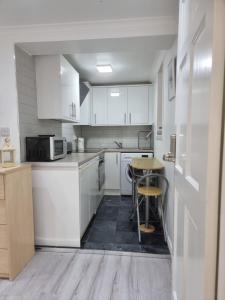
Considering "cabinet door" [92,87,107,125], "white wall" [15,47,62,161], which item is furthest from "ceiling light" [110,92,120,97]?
"white wall" [15,47,62,161]

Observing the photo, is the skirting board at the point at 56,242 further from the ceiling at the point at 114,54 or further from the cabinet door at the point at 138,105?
the cabinet door at the point at 138,105

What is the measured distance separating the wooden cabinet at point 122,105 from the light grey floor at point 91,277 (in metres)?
2.80

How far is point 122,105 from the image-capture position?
4402 mm

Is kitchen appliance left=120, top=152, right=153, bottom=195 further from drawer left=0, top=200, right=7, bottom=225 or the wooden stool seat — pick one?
drawer left=0, top=200, right=7, bottom=225

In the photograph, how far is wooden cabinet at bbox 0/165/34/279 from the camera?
1756 mm

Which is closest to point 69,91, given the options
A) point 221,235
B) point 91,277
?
point 91,277

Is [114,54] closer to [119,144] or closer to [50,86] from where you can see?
[50,86]

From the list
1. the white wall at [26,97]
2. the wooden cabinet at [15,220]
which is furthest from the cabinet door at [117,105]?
the wooden cabinet at [15,220]

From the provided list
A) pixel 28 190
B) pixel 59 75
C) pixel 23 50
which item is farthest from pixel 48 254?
pixel 23 50

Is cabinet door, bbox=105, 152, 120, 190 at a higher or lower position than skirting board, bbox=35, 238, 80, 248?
higher

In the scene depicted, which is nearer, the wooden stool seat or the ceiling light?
the wooden stool seat

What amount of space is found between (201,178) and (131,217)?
98.7 inches

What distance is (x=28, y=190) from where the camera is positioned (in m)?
2.09

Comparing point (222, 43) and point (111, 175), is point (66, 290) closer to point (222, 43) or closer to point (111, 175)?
point (222, 43)
